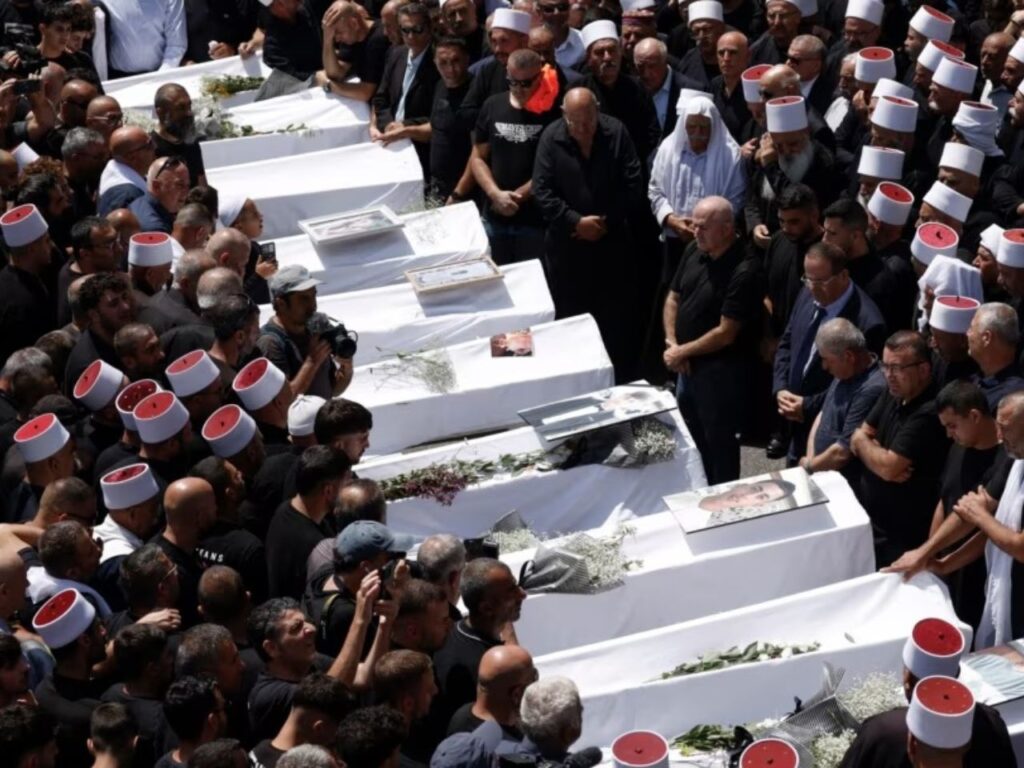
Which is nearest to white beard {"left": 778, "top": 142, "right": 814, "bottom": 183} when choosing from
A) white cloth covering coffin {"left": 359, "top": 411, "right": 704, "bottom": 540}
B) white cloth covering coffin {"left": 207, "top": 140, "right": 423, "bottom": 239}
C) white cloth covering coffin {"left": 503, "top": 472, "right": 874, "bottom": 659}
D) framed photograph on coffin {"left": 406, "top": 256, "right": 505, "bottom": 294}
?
framed photograph on coffin {"left": 406, "top": 256, "right": 505, "bottom": 294}

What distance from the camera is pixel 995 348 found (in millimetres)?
6684

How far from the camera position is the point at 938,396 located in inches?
256

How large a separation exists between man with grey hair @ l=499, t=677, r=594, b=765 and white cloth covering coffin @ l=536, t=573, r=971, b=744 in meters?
0.84

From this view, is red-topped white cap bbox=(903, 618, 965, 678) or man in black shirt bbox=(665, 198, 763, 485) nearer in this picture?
red-topped white cap bbox=(903, 618, 965, 678)

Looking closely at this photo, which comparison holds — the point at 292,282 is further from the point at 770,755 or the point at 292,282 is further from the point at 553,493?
the point at 770,755

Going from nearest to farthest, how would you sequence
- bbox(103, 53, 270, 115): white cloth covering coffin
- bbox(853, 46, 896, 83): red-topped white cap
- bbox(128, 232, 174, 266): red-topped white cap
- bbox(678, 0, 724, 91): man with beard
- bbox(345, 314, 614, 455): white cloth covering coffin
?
bbox(345, 314, 614, 455): white cloth covering coffin, bbox(128, 232, 174, 266): red-topped white cap, bbox(853, 46, 896, 83): red-topped white cap, bbox(678, 0, 724, 91): man with beard, bbox(103, 53, 270, 115): white cloth covering coffin

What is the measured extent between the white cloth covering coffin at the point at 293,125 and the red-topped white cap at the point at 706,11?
2048 mm

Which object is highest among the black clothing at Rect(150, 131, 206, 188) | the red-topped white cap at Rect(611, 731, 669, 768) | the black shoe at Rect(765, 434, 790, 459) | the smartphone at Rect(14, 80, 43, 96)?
the red-topped white cap at Rect(611, 731, 669, 768)

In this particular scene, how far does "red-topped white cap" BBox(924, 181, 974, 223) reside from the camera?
808cm

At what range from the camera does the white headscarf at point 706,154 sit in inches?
352

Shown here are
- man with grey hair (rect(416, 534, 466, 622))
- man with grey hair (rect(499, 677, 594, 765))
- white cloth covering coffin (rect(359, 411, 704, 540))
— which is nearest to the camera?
man with grey hair (rect(499, 677, 594, 765))

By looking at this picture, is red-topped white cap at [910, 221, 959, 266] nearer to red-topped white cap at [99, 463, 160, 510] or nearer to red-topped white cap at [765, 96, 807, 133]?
red-topped white cap at [765, 96, 807, 133]

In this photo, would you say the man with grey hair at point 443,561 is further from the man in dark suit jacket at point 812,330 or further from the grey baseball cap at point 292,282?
the man in dark suit jacket at point 812,330

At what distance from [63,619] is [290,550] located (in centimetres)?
93
